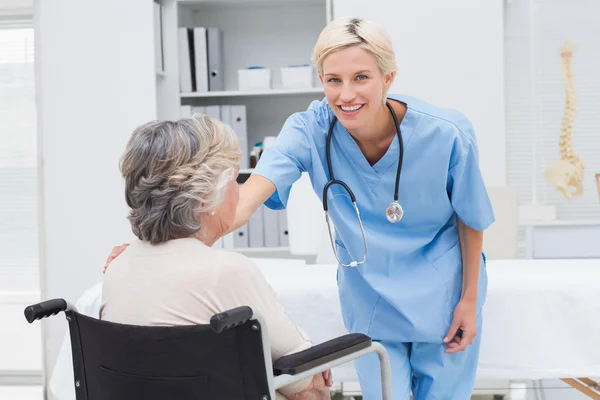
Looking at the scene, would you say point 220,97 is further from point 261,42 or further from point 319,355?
point 319,355

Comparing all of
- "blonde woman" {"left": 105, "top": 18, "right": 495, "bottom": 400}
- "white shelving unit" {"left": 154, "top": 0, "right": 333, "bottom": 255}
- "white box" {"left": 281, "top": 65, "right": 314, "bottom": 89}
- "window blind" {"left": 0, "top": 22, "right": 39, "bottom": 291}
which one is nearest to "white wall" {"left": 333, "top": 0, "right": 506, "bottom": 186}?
"white box" {"left": 281, "top": 65, "right": 314, "bottom": 89}

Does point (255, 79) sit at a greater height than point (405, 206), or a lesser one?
greater

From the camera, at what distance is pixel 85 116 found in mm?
3508

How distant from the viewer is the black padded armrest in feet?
3.69

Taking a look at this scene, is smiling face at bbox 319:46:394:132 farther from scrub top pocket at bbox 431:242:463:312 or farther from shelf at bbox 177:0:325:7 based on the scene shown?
shelf at bbox 177:0:325:7

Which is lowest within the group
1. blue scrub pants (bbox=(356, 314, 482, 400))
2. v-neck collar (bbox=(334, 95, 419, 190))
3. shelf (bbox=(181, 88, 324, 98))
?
blue scrub pants (bbox=(356, 314, 482, 400))

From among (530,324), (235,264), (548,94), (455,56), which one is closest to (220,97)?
(455,56)

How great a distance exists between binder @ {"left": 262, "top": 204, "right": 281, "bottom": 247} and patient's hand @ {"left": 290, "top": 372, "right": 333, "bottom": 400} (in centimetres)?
247

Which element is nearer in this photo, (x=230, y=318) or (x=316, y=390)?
(x=230, y=318)

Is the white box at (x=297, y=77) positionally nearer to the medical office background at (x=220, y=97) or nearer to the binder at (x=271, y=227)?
the medical office background at (x=220, y=97)

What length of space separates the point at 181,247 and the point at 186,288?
7cm

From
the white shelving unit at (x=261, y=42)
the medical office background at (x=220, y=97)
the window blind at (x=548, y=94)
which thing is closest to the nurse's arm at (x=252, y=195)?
the medical office background at (x=220, y=97)

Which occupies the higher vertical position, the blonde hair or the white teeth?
the blonde hair

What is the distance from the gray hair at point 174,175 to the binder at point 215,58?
8.86 ft
